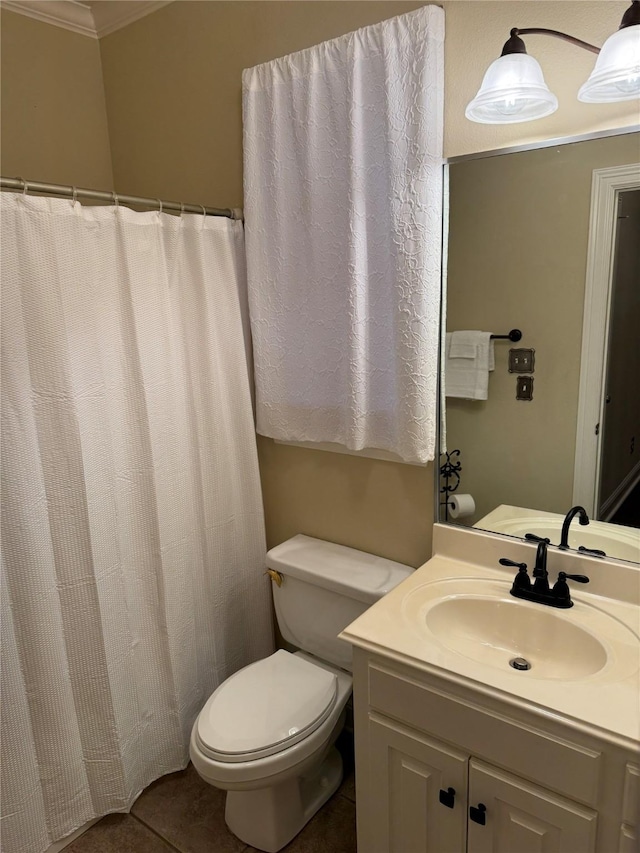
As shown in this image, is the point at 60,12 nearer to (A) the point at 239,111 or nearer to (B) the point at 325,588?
(A) the point at 239,111

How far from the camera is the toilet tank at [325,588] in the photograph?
177cm

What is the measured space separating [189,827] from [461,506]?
1.29 metres

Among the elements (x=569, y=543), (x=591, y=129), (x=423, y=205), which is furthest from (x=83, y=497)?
(x=591, y=129)

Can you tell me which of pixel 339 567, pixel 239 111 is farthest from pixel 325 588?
pixel 239 111

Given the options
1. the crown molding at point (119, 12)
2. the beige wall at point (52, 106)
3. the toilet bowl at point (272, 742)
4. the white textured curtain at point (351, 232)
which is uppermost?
the crown molding at point (119, 12)

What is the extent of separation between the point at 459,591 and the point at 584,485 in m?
0.41

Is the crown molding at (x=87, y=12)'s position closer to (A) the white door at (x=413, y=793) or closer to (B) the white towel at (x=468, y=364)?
(B) the white towel at (x=468, y=364)

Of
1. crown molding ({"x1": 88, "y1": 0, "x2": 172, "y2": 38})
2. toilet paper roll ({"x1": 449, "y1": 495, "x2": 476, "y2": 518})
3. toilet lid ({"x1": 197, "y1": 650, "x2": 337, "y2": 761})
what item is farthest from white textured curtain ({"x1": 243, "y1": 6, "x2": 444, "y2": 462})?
toilet lid ({"x1": 197, "y1": 650, "x2": 337, "y2": 761})

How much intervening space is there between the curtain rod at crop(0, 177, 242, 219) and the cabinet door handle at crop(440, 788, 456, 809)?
5.48ft

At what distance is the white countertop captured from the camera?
3.58 ft

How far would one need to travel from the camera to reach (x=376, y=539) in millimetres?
1893

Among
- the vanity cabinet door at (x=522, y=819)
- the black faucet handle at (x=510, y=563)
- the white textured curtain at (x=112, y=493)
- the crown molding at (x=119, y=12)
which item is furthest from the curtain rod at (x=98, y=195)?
the vanity cabinet door at (x=522, y=819)

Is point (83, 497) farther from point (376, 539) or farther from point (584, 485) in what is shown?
point (584, 485)

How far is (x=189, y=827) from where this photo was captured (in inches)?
71.3
